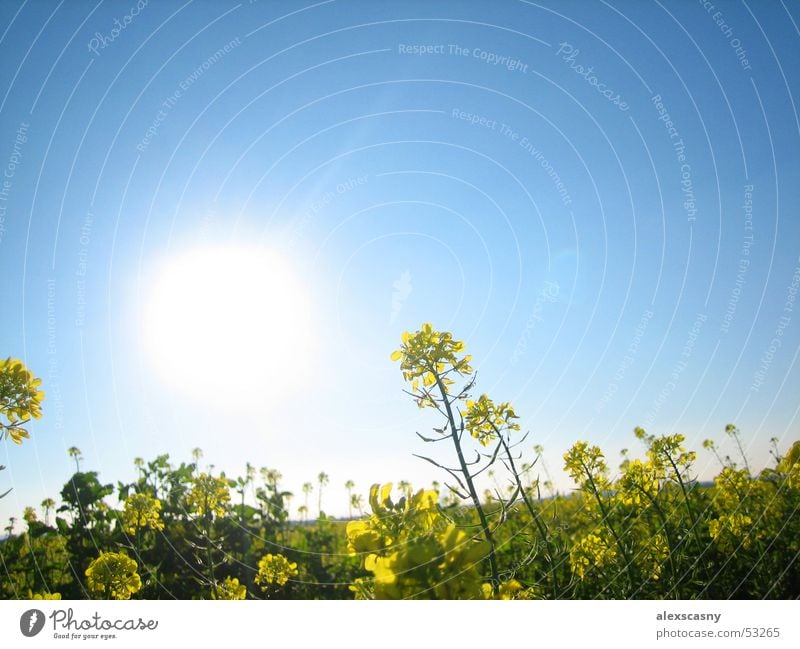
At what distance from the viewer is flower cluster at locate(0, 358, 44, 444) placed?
1.61 meters

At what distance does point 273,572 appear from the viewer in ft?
10.6

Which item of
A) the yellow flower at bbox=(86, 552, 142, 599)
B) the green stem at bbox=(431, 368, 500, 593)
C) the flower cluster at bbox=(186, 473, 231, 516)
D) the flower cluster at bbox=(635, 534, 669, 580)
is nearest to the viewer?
the green stem at bbox=(431, 368, 500, 593)

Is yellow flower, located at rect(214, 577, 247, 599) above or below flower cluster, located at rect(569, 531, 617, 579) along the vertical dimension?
above

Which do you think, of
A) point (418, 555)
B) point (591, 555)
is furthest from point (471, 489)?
point (591, 555)

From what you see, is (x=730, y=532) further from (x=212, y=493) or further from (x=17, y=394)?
(x=17, y=394)

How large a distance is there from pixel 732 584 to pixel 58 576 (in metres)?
4.61

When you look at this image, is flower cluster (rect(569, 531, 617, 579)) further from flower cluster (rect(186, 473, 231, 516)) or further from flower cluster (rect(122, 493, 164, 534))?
flower cluster (rect(122, 493, 164, 534))

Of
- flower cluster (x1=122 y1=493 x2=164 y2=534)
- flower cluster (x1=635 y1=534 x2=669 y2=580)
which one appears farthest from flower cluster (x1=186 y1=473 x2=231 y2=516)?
flower cluster (x1=635 y1=534 x2=669 y2=580)

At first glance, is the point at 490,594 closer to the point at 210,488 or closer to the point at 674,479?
the point at 674,479

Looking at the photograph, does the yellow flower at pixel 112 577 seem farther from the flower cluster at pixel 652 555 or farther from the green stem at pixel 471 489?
the flower cluster at pixel 652 555

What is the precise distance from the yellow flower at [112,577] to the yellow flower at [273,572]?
1.07 meters

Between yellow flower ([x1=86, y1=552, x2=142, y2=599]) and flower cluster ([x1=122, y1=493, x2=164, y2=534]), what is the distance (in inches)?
32.9
